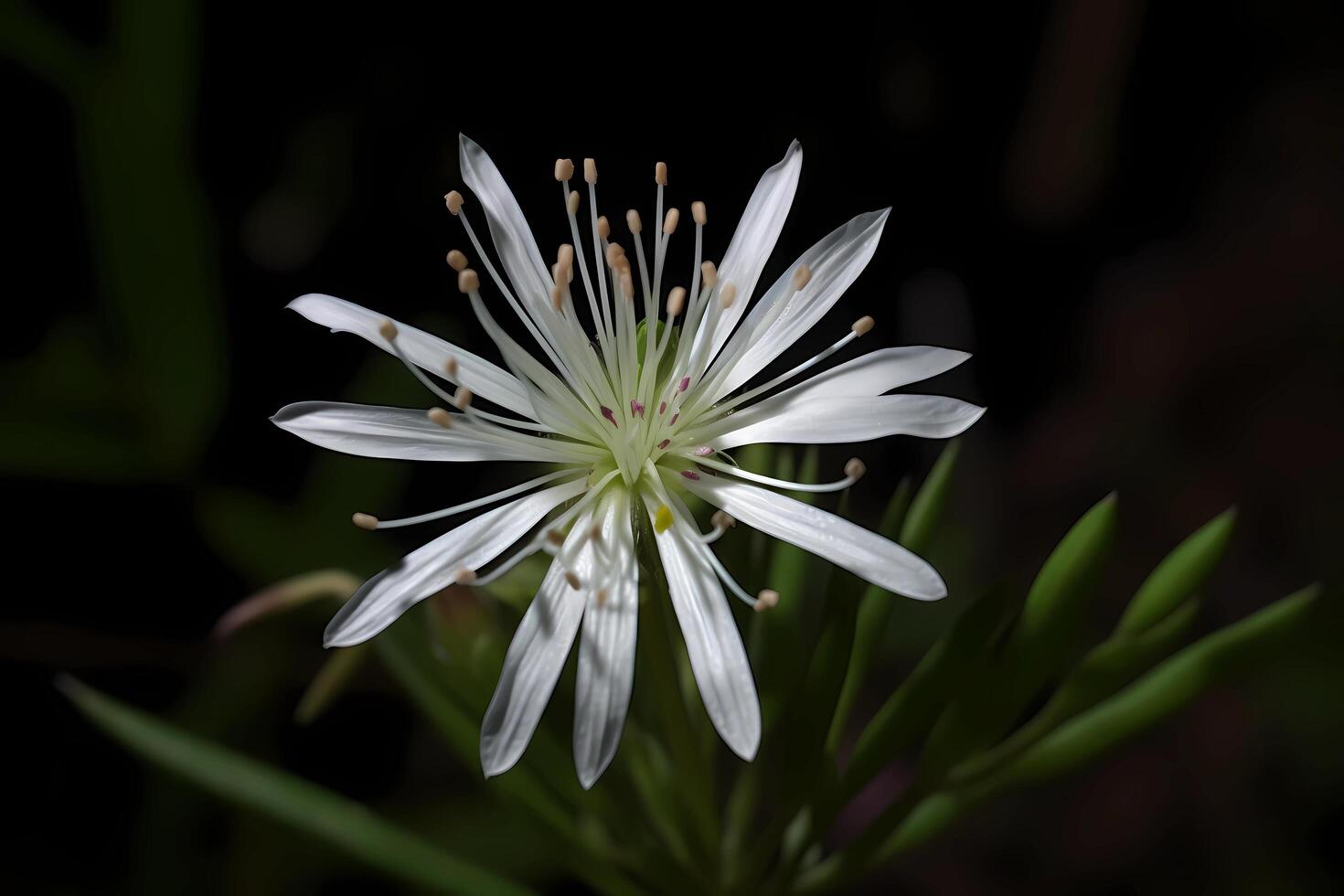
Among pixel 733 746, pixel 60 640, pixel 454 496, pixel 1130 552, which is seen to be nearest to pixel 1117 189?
pixel 1130 552

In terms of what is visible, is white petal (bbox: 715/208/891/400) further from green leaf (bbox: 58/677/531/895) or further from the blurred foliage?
green leaf (bbox: 58/677/531/895)

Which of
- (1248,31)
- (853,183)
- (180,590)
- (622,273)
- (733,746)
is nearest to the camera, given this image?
(733,746)

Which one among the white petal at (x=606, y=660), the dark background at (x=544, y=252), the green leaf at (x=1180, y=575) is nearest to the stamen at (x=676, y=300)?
the white petal at (x=606, y=660)

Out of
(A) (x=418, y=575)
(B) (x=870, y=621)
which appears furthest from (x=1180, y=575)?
(A) (x=418, y=575)

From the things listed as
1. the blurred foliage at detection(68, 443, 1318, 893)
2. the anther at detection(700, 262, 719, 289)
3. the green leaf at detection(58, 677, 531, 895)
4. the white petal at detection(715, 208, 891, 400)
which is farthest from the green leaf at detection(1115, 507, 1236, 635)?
the green leaf at detection(58, 677, 531, 895)

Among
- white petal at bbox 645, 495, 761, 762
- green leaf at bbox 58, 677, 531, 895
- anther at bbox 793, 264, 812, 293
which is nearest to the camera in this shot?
white petal at bbox 645, 495, 761, 762

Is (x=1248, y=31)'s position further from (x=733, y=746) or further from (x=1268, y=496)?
(x=733, y=746)

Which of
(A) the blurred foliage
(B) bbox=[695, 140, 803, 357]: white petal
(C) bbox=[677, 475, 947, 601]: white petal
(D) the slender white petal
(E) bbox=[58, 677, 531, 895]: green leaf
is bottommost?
(E) bbox=[58, 677, 531, 895]: green leaf
